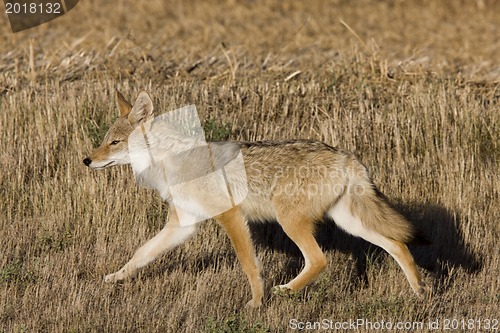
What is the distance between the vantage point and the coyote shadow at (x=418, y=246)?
23.5 ft

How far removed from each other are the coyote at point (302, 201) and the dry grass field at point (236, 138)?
0.28 metres

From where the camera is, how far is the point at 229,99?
9445mm

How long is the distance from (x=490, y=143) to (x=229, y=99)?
9.85 feet

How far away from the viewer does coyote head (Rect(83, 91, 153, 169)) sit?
6.36m

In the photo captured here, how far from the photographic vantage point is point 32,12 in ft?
47.3

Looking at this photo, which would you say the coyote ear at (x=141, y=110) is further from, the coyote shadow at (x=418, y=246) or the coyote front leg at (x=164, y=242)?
the coyote shadow at (x=418, y=246)

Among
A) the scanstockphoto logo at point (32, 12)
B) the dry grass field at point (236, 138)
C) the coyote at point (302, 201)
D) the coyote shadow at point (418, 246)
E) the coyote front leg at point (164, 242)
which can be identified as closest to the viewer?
the dry grass field at point (236, 138)

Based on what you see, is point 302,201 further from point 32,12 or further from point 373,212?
point 32,12

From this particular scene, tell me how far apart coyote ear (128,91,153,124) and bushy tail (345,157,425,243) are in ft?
5.54

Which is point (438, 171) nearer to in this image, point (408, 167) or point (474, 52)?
point (408, 167)

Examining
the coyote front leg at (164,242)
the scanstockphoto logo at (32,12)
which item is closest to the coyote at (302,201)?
the coyote front leg at (164,242)

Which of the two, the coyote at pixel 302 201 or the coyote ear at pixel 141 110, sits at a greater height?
the coyote ear at pixel 141 110

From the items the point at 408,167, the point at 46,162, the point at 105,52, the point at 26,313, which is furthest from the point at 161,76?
the point at 26,313
